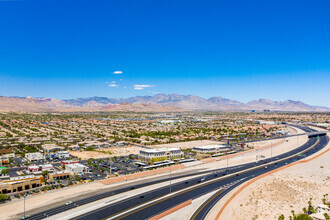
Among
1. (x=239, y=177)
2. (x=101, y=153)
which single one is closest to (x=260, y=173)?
(x=239, y=177)

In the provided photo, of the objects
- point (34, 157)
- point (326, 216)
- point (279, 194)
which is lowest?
point (279, 194)

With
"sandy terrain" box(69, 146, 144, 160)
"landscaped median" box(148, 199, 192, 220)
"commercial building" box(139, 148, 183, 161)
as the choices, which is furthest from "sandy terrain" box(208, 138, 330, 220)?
"sandy terrain" box(69, 146, 144, 160)

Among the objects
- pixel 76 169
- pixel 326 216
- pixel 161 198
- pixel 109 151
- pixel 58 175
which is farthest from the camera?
pixel 109 151

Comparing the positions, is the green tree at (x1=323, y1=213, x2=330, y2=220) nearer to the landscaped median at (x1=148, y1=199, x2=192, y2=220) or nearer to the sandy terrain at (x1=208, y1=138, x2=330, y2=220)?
the sandy terrain at (x1=208, y1=138, x2=330, y2=220)

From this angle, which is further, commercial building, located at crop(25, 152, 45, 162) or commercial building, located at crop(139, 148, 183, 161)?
commercial building, located at crop(25, 152, 45, 162)

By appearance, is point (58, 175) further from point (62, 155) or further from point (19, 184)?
point (62, 155)

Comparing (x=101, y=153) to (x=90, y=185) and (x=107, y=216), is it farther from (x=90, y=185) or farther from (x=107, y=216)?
(x=107, y=216)

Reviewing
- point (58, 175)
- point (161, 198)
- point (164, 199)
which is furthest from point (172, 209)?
point (58, 175)
